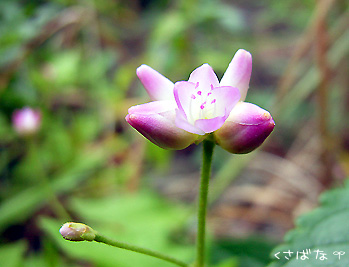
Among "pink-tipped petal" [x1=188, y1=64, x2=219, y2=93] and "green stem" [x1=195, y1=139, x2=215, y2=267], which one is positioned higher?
"pink-tipped petal" [x1=188, y1=64, x2=219, y2=93]

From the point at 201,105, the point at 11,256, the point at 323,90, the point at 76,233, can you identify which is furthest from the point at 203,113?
the point at 323,90

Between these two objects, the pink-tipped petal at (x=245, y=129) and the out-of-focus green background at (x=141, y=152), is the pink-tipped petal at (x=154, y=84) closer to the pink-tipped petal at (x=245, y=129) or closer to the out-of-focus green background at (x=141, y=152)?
the pink-tipped petal at (x=245, y=129)

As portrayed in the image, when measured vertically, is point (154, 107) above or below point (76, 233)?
above

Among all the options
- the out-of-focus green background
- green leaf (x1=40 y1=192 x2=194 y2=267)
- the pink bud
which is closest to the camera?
green leaf (x1=40 y1=192 x2=194 y2=267)

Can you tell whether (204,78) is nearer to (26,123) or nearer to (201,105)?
(201,105)

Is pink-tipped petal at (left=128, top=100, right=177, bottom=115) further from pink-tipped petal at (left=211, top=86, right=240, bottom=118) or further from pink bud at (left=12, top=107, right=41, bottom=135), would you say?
pink bud at (left=12, top=107, right=41, bottom=135)

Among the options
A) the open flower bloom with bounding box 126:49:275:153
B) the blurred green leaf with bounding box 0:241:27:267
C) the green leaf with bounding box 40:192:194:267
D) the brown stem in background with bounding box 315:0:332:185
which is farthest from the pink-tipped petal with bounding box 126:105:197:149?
the brown stem in background with bounding box 315:0:332:185

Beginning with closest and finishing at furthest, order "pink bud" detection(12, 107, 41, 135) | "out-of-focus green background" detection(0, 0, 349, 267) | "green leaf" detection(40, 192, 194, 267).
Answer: "green leaf" detection(40, 192, 194, 267) → "out-of-focus green background" detection(0, 0, 349, 267) → "pink bud" detection(12, 107, 41, 135)
